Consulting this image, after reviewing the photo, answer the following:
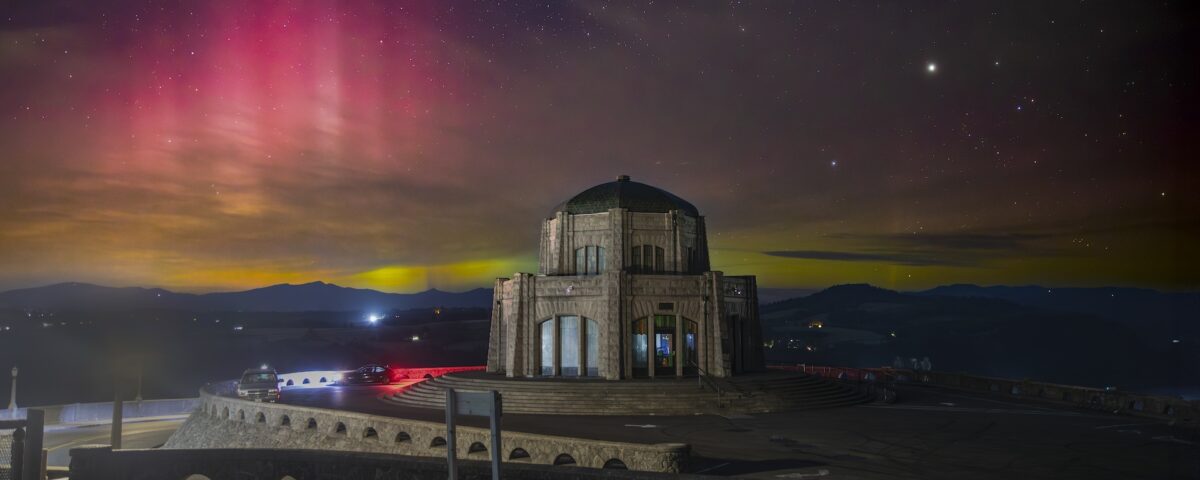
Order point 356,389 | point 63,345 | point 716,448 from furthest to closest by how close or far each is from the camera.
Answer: point 63,345, point 356,389, point 716,448

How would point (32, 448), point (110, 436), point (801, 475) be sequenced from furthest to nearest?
1. point (110, 436)
2. point (801, 475)
3. point (32, 448)

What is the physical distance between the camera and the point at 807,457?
950 inches

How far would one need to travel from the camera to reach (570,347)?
147 ft

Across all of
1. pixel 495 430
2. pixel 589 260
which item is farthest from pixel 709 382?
pixel 495 430

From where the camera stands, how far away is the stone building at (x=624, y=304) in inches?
1708

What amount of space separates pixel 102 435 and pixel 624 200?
35.4 metres

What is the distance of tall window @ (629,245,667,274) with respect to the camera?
47219 millimetres

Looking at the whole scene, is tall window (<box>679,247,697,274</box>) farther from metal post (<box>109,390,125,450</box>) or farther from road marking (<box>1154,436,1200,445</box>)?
metal post (<box>109,390,125,450</box>)

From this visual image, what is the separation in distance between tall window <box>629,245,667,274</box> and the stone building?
60 mm

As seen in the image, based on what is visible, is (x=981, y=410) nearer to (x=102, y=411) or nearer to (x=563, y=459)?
(x=563, y=459)

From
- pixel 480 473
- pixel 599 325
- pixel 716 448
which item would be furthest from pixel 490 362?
pixel 480 473

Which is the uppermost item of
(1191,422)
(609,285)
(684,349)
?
(609,285)

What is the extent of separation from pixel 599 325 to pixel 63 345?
196 m

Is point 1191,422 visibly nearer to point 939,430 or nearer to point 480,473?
point 939,430
